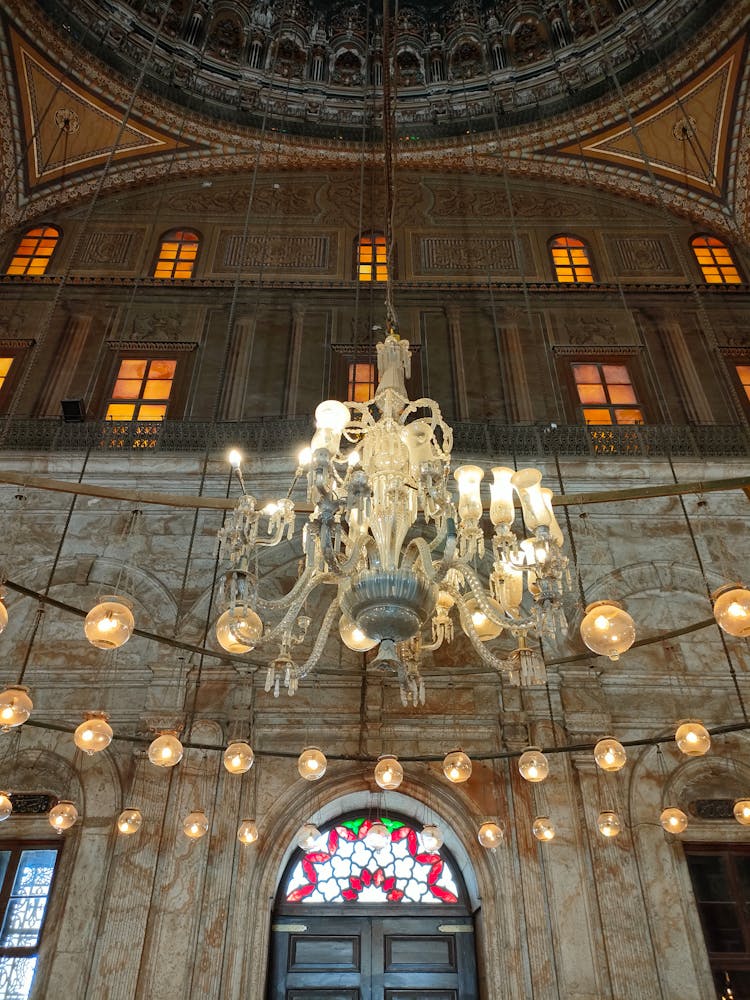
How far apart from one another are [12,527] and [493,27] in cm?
852

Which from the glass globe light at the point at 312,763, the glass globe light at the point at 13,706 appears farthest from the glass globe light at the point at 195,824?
the glass globe light at the point at 13,706

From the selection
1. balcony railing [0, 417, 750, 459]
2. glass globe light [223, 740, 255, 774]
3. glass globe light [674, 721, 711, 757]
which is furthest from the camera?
balcony railing [0, 417, 750, 459]

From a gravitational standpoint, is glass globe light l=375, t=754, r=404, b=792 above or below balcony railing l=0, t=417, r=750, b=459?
below

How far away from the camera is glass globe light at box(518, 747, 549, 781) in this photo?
408 centimetres

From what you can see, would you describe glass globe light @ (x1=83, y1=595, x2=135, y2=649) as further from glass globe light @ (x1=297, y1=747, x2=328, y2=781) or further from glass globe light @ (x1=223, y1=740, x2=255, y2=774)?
glass globe light @ (x1=297, y1=747, x2=328, y2=781)

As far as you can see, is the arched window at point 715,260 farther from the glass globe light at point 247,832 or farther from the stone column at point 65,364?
the glass globe light at point 247,832

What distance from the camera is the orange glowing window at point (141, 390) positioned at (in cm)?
730

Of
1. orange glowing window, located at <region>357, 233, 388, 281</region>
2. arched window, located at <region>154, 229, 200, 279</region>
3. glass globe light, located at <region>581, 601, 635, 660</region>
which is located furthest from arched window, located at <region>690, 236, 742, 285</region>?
glass globe light, located at <region>581, 601, 635, 660</region>

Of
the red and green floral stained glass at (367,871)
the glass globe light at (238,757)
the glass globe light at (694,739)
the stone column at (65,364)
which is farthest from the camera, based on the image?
the stone column at (65,364)

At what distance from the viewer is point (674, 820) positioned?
4.62 metres

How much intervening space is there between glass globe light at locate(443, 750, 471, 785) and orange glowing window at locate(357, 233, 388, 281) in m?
5.71

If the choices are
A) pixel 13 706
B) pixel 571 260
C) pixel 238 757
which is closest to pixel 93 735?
pixel 13 706

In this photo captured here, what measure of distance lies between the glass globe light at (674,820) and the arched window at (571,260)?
5.73m

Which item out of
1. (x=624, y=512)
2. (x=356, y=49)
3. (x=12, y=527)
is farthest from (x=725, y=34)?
(x=12, y=527)
